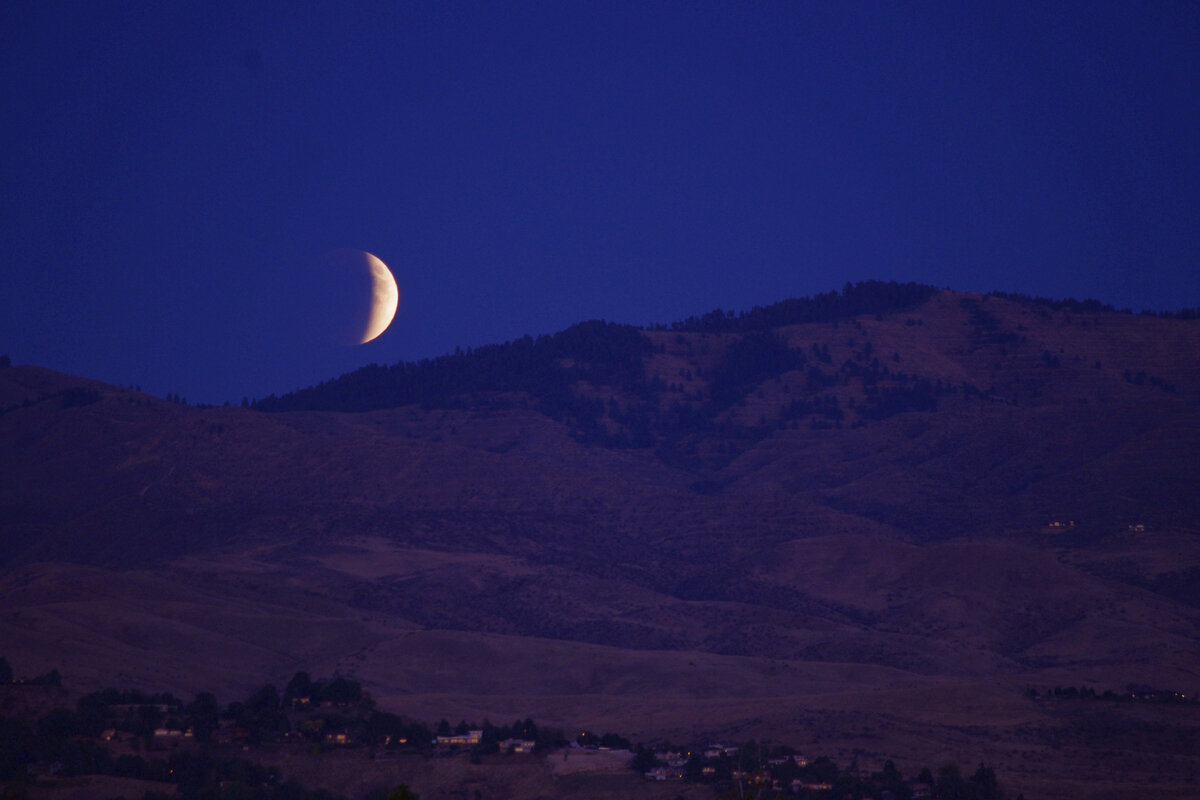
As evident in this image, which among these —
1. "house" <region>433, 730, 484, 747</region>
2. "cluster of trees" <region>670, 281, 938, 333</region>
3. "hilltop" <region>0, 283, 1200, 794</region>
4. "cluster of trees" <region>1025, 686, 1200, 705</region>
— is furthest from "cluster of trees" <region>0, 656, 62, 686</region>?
"cluster of trees" <region>670, 281, 938, 333</region>

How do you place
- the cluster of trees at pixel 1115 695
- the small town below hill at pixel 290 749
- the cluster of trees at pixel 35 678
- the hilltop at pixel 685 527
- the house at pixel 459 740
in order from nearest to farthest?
the small town below hill at pixel 290 749, the house at pixel 459 740, the cluster of trees at pixel 35 678, the cluster of trees at pixel 1115 695, the hilltop at pixel 685 527

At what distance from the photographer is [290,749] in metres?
42.0

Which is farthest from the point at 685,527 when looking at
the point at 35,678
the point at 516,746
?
the point at 35,678

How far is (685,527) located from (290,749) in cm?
5687

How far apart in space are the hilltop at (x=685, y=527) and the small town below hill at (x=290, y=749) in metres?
4.16

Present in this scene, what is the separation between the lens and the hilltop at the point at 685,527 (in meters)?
58.7

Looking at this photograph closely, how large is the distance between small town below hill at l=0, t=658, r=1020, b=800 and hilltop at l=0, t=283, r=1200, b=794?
13.7ft

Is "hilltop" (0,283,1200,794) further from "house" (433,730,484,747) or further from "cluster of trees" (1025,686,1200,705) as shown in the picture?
"house" (433,730,484,747)

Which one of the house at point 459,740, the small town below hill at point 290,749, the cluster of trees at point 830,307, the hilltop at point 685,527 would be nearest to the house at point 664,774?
the small town below hill at point 290,749

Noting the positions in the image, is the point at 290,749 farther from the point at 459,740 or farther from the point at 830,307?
the point at 830,307

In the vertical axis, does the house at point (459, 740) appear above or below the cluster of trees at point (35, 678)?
below

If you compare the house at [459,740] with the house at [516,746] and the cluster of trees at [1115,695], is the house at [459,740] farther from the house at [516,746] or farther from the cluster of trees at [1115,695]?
the cluster of trees at [1115,695]

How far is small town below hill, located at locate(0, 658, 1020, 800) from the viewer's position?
1459 inches

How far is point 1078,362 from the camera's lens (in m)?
131
